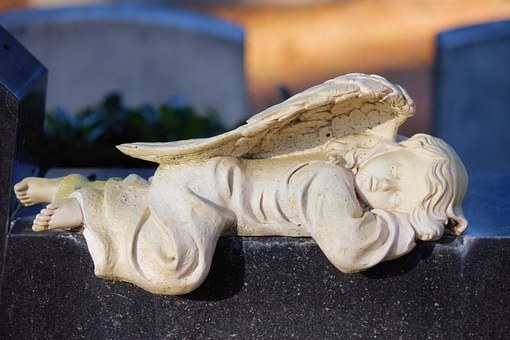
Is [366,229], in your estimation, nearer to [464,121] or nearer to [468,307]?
[468,307]

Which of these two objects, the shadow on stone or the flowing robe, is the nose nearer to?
the flowing robe

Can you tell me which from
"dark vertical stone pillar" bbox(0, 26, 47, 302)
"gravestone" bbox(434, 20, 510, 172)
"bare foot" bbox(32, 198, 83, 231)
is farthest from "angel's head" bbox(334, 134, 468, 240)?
"gravestone" bbox(434, 20, 510, 172)

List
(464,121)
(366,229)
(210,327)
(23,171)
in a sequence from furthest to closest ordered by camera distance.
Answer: (464,121)
(23,171)
(210,327)
(366,229)

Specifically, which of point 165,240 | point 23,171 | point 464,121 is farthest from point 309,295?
point 464,121

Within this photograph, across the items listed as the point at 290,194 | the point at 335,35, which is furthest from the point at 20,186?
the point at 335,35

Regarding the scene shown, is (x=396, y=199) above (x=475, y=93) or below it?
above

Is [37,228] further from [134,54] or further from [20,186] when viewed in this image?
[134,54]

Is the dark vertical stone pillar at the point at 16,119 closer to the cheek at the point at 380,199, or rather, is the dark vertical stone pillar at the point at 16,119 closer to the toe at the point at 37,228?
the toe at the point at 37,228
